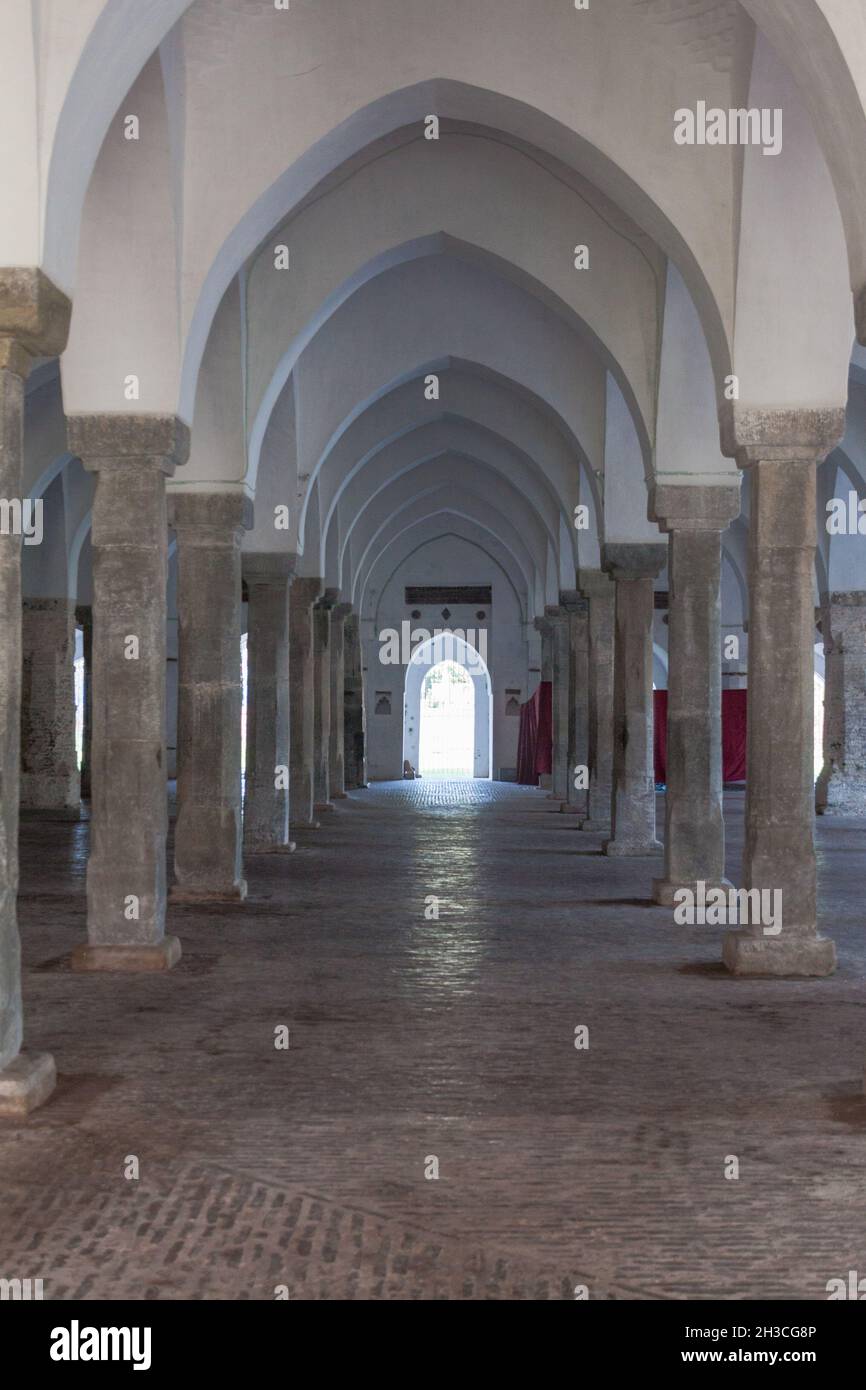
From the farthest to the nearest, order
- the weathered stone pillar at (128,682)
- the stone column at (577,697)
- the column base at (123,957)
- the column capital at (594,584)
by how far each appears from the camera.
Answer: the stone column at (577,697)
the column capital at (594,584)
the weathered stone pillar at (128,682)
the column base at (123,957)

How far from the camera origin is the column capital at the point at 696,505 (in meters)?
11.7

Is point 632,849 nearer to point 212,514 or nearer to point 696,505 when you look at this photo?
point 696,505

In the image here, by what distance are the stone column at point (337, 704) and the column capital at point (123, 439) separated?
16.7 meters

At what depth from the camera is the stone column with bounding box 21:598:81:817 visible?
69.7 feet

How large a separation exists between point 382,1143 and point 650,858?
10.9 metres

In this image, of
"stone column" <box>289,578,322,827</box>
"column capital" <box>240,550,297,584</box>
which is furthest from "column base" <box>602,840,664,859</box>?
"stone column" <box>289,578,322,827</box>

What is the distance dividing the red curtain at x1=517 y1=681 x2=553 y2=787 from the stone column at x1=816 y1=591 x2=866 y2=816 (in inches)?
285

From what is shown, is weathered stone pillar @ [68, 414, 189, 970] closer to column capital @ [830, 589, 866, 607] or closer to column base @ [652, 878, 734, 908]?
column base @ [652, 878, 734, 908]

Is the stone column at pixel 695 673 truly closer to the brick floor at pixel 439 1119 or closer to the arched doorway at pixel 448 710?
the brick floor at pixel 439 1119

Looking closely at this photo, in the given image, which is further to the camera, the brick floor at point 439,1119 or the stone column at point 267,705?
the stone column at point 267,705

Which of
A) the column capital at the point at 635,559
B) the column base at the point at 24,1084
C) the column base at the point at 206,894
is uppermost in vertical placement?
the column capital at the point at 635,559

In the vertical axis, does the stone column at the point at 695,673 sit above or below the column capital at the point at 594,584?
below

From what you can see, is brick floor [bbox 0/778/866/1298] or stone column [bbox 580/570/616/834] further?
stone column [bbox 580/570/616/834]

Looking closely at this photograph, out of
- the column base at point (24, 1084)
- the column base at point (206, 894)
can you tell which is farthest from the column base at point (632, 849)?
the column base at point (24, 1084)
